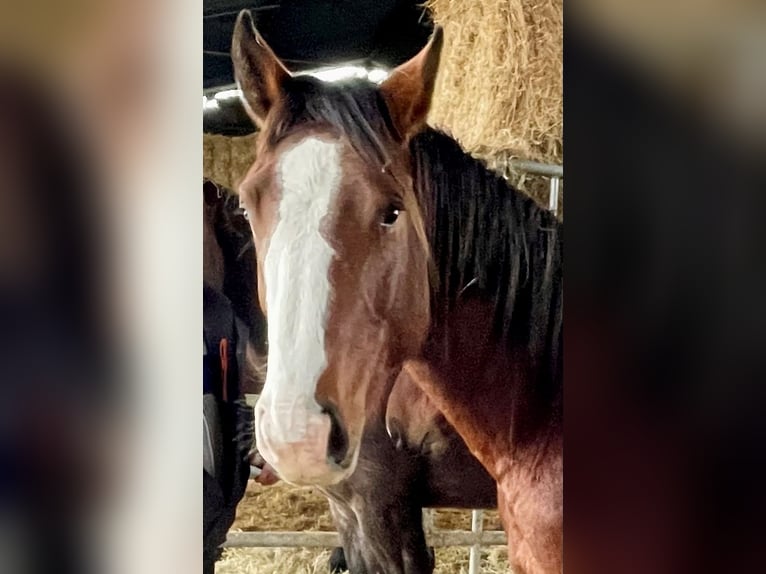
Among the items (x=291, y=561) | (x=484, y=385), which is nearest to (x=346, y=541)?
(x=291, y=561)

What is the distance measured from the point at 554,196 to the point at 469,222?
156 mm

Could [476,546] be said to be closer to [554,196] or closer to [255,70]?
[554,196]

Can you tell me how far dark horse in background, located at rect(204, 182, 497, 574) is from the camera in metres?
1.16

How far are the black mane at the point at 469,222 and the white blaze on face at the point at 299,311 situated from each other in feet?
0.31

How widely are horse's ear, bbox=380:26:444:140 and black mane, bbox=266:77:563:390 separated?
0.02 meters

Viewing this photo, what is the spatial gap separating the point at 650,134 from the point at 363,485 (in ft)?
2.61

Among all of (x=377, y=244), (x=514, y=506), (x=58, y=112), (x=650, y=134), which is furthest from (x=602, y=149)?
(x=58, y=112)

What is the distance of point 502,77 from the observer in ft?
3.87

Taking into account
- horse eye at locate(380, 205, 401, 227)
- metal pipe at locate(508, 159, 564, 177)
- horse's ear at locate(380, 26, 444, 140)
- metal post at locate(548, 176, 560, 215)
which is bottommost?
horse eye at locate(380, 205, 401, 227)

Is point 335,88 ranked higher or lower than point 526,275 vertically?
higher

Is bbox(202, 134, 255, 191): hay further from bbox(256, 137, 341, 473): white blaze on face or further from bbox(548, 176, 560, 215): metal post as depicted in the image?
bbox(548, 176, 560, 215): metal post

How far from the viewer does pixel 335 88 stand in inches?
45.7

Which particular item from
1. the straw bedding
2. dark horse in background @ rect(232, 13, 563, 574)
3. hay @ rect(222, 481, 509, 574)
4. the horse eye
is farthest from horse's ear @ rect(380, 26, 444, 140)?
hay @ rect(222, 481, 509, 574)

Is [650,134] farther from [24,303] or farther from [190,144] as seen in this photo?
[24,303]
